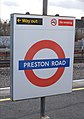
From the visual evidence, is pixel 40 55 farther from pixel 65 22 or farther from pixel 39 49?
pixel 65 22

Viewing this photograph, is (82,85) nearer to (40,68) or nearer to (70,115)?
(70,115)

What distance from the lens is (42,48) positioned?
3352 mm

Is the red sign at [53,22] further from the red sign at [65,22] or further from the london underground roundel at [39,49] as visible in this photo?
the london underground roundel at [39,49]

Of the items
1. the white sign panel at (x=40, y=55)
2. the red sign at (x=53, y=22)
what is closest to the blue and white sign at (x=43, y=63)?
the white sign panel at (x=40, y=55)

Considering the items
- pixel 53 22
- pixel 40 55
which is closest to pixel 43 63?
pixel 40 55

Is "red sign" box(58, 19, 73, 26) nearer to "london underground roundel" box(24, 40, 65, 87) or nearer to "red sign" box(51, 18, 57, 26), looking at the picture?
"red sign" box(51, 18, 57, 26)

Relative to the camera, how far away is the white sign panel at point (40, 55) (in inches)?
124

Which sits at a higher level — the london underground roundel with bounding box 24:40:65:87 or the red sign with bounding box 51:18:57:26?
the red sign with bounding box 51:18:57:26

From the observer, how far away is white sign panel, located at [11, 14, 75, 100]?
10.3 ft

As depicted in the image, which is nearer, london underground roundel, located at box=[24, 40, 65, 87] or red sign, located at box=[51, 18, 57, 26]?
london underground roundel, located at box=[24, 40, 65, 87]

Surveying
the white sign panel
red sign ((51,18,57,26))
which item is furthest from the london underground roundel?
red sign ((51,18,57,26))

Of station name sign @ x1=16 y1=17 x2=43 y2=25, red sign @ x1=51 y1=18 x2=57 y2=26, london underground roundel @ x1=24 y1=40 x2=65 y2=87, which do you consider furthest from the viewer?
red sign @ x1=51 y1=18 x2=57 y2=26

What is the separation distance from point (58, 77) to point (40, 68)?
294 mm

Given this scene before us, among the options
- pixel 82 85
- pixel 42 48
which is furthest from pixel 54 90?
pixel 82 85
